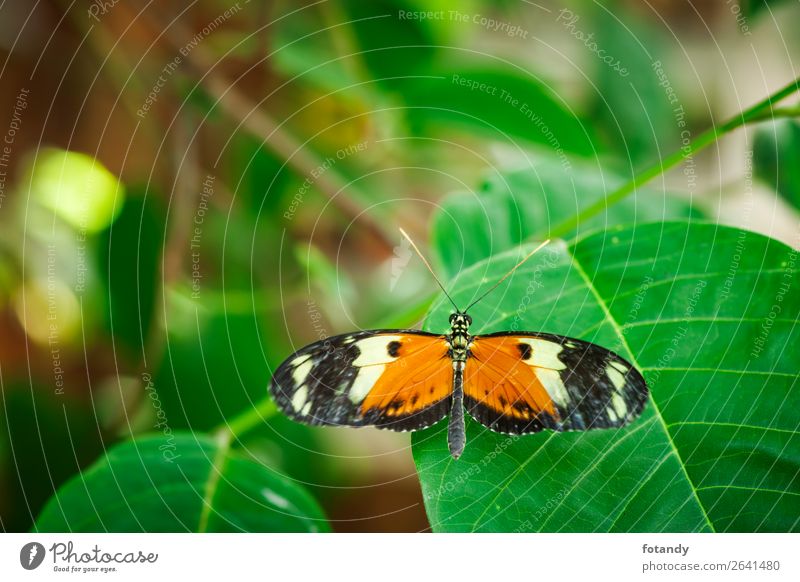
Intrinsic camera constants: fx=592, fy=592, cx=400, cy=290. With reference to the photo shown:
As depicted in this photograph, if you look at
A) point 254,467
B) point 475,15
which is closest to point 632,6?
point 475,15

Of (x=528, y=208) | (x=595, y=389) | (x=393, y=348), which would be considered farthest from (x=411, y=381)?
(x=528, y=208)

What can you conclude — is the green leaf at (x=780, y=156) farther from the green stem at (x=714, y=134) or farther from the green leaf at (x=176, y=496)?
the green leaf at (x=176, y=496)

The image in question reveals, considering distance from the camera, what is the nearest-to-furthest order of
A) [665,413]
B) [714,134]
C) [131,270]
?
[665,413] → [714,134] → [131,270]

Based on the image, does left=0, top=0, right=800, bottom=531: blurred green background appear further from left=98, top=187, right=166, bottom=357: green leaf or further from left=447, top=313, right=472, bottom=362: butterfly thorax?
left=447, top=313, right=472, bottom=362: butterfly thorax

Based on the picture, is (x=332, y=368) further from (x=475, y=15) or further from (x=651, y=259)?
(x=475, y=15)

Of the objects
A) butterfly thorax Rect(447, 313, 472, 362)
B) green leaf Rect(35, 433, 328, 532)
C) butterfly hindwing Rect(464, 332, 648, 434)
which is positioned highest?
butterfly thorax Rect(447, 313, 472, 362)

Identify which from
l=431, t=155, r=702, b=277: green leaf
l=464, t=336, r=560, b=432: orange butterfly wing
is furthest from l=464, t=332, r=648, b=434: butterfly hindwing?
l=431, t=155, r=702, b=277: green leaf

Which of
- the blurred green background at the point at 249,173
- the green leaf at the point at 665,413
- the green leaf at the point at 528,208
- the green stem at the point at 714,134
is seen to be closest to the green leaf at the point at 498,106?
the blurred green background at the point at 249,173

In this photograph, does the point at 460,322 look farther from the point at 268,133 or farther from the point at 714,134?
the point at 268,133
